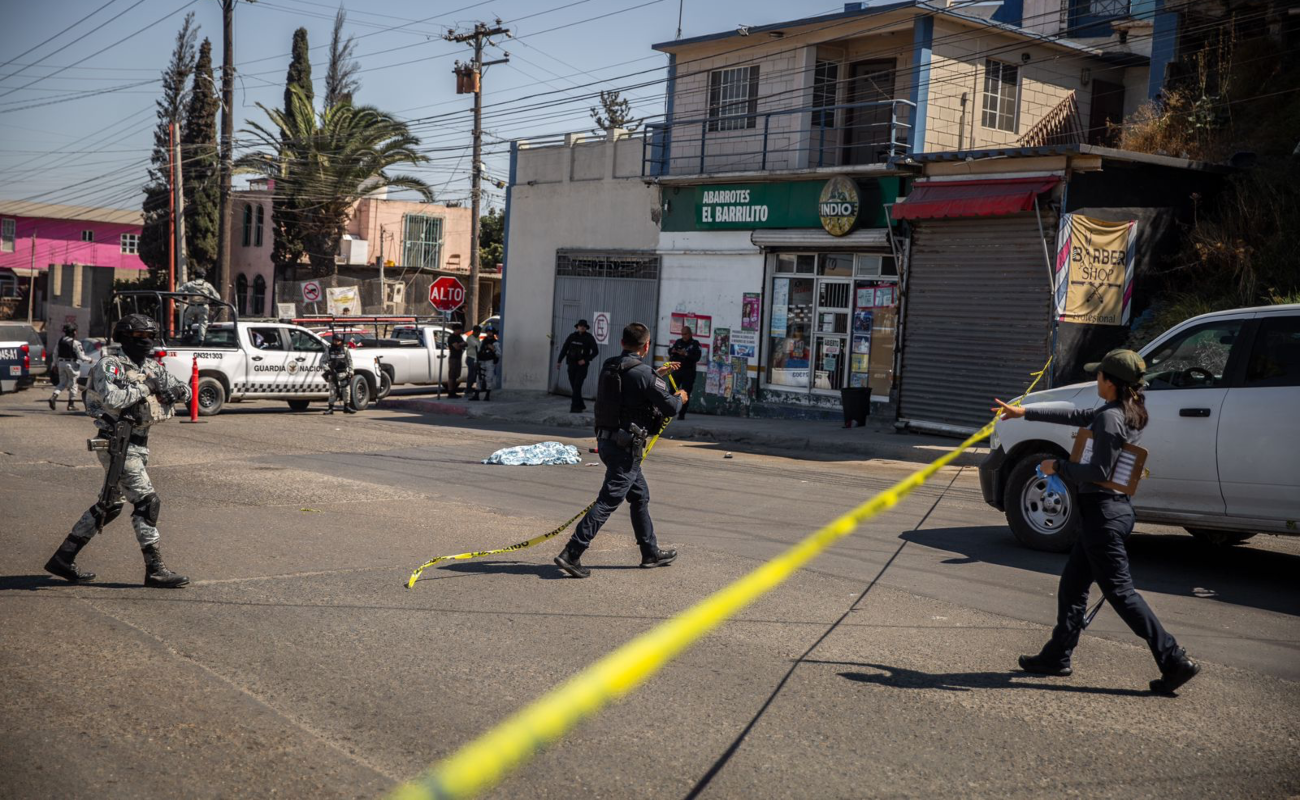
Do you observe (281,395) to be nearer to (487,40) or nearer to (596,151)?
(596,151)

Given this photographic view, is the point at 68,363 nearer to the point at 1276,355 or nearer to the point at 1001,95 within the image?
the point at 1001,95

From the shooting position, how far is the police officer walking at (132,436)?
7480 mm

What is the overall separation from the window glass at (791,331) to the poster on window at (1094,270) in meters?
6.14

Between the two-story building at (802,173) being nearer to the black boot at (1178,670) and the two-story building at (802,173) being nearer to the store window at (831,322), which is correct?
the store window at (831,322)

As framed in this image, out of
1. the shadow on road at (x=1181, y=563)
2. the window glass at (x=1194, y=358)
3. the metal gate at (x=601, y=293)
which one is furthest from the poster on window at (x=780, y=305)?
the window glass at (x=1194, y=358)

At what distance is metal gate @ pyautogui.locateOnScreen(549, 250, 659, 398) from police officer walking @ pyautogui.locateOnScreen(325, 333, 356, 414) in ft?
A: 16.9

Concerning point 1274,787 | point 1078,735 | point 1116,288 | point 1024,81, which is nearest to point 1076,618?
point 1078,735

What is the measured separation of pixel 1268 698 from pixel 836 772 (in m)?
2.69

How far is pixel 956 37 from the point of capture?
22.1 metres

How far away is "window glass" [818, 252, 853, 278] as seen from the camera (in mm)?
21766

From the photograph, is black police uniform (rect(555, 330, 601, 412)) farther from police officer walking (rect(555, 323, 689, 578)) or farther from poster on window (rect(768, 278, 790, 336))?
police officer walking (rect(555, 323, 689, 578))

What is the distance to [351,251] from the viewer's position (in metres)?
51.4

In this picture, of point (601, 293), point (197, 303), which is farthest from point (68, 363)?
point (601, 293)

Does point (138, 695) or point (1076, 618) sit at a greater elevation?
point (1076, 618)
